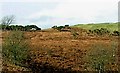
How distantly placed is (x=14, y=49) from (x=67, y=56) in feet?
28.6

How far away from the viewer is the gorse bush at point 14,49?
40.2 meters

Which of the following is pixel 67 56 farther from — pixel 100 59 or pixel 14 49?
pixel 100 59

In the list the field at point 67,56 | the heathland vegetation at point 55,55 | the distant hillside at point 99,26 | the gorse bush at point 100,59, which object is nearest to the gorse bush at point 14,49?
the heathland vegetation at point 55,55

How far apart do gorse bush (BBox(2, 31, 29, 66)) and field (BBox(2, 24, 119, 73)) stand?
1.28 metres

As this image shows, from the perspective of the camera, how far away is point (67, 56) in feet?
151

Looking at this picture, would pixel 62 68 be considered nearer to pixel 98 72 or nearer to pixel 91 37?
pixel 98 72

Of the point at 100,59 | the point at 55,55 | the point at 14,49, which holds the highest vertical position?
the point at 14,49

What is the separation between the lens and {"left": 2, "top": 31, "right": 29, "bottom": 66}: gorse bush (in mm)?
40156

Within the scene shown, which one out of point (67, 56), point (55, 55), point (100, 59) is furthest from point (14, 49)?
point (100, 59)

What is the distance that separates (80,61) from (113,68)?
15.1 ft

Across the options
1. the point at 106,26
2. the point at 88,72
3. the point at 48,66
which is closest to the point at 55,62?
the point at 48,66

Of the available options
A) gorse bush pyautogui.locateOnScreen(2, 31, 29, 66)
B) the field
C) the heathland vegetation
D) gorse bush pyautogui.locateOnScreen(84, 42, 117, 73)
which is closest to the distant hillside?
the field

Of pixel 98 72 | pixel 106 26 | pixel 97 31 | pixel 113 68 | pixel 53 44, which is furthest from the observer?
pixel 106 26

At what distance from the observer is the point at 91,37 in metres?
60.4
